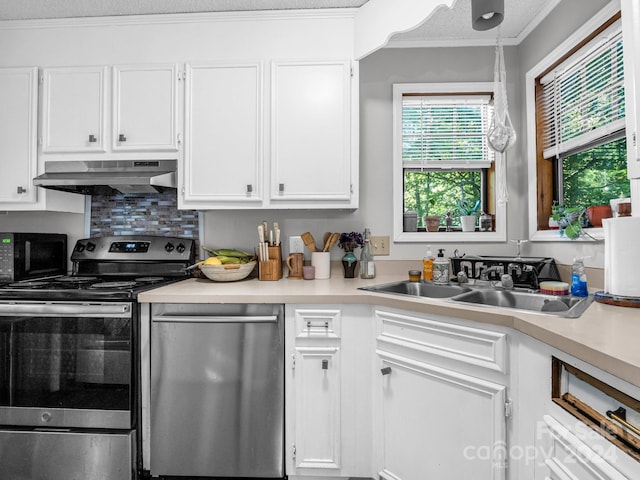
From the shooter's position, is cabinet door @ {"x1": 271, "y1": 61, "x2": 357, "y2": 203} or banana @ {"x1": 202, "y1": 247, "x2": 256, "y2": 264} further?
banana @ {"x1": 202, "y1": 247, "x2": 256, "y2": 264}

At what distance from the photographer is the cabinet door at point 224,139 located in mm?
2027

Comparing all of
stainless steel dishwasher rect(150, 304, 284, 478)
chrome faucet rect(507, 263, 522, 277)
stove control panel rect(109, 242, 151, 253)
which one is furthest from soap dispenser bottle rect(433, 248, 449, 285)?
stove control panel rect(109, 242, 151, 253)

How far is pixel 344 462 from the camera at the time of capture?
5.50 feet

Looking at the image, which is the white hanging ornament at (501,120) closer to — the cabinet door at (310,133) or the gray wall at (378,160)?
the gray wall at (378,160)

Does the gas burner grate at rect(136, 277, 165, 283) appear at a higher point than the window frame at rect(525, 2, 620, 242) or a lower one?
lower

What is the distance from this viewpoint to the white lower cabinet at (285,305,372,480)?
1672mm

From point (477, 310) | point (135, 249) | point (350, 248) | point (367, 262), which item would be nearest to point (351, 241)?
point (350, 248)

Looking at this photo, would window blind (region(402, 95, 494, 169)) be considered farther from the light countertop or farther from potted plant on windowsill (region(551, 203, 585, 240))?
the light countertop

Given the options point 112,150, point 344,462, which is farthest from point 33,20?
point 344,462

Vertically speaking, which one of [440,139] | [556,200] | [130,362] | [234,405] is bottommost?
[234,405]

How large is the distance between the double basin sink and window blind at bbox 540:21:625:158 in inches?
30.0

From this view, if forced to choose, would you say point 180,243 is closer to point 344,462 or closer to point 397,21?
point 344,462

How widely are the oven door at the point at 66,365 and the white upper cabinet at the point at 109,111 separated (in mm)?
892

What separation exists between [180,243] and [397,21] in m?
1.72
